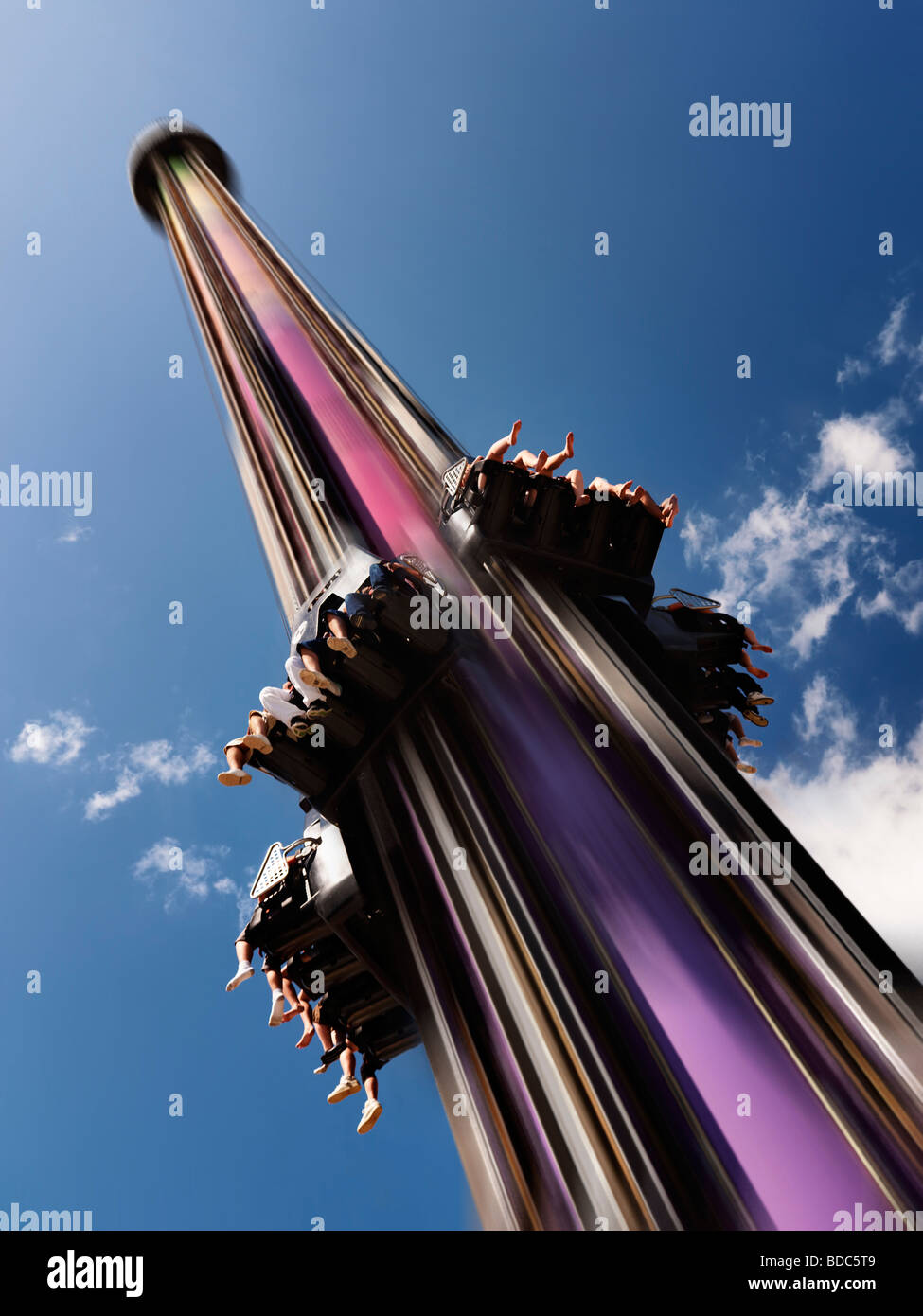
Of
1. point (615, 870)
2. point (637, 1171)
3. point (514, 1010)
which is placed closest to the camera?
point (637, 1171)

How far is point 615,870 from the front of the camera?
10.1 m

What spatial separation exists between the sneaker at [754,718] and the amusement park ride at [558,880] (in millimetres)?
58

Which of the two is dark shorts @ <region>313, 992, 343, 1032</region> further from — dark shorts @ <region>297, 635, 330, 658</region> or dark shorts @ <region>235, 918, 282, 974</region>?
dark shorts @ <region>297, 635, 330, 658</region>

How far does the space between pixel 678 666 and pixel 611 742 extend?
147 inches

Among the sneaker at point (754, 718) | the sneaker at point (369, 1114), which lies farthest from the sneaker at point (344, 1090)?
the sneaker at point (754, 718)

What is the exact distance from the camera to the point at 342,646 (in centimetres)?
1195

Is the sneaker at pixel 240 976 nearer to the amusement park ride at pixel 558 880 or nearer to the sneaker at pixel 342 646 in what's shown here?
the amusement park ride at pixel 558 880

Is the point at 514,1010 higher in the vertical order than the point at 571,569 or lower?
lower

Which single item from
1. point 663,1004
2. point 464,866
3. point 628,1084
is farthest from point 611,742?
point 628,1084

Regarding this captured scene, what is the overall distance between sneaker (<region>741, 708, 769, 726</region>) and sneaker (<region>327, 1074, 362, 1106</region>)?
323 inches

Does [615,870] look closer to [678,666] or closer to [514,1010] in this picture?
[514,1010]
